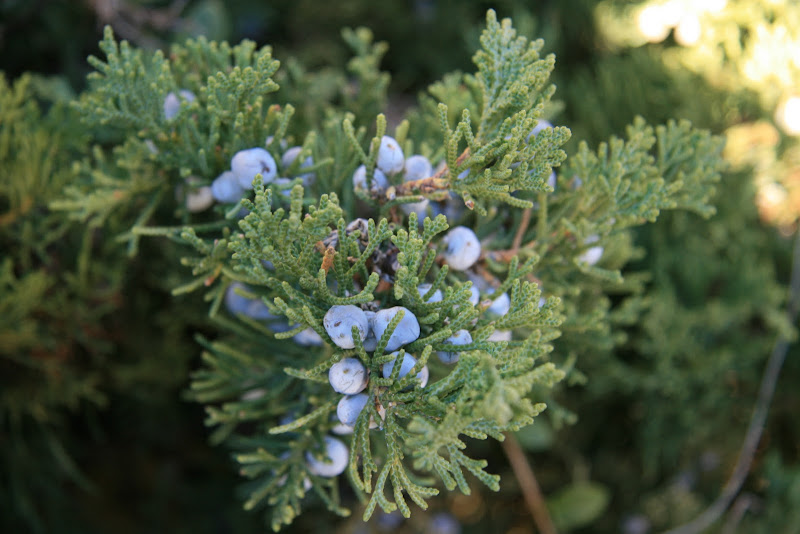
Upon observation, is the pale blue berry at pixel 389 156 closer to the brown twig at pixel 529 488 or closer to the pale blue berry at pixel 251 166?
the pale blue berry at pixel 251 166

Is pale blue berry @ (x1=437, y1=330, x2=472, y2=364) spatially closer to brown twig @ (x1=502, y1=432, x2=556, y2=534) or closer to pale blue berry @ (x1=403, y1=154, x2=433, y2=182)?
pale blue berry @ (x1=403, y1=154, x2=433, y2=182)

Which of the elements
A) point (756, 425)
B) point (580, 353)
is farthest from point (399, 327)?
point (756, 425)

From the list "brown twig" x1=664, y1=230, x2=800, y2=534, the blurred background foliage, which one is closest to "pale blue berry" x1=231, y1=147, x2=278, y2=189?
the blurred background foliage

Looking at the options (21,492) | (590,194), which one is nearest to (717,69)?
(590,194)

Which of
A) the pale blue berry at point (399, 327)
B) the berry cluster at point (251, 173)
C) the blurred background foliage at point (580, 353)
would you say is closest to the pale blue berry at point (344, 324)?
the pale blue berry at point (399, 327)

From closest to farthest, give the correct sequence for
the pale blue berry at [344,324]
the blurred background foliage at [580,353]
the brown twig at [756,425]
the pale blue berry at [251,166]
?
the pale blue berry at [344,324] → the pale blue berry at [251,166] → the blurred background foliage at [580,353] → the brown twig at [756,425]

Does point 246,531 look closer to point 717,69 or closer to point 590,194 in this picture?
point 590,194

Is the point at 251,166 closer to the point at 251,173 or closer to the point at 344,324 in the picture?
the point at 251,173
